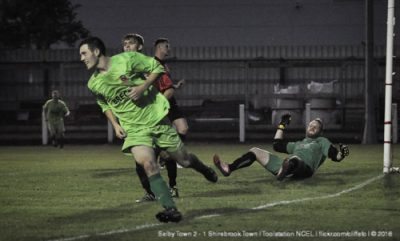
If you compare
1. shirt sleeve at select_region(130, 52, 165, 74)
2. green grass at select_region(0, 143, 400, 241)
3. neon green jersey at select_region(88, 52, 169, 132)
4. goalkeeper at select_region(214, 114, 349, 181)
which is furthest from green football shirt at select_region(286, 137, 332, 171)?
shirt sleeve at select_region(130, 52, 165, 74)

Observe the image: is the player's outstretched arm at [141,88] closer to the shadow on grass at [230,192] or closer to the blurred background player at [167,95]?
the blurred background player at [167,95]

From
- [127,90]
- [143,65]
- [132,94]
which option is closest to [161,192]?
[132,94]

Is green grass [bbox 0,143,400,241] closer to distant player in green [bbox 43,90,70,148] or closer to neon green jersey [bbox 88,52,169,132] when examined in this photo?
neon green jersey [bbox 88,52,169,132]

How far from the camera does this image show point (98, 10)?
4534 centimetres

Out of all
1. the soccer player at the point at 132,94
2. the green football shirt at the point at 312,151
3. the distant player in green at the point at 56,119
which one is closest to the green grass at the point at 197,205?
the green football shirt at the point at 312,151

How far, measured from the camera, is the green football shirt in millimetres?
13742

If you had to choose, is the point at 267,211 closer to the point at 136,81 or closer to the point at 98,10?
the point at 136,81

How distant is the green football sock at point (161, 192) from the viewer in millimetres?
9406

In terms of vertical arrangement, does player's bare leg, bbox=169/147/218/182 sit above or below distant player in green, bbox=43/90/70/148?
above

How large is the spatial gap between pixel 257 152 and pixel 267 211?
11.6 ft

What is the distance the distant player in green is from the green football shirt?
15906mm

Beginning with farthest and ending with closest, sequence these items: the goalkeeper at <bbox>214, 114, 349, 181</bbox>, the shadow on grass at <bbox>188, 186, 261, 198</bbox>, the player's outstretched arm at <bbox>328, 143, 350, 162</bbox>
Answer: the player's outstretched arm at <bbox>328, 143, 350, 162</bbox>, the goalkeeper at <bbox>214, 114, 349, 181</bbox>, the shadow on grass at <bbox>188, 186, 261, 198</bbox>

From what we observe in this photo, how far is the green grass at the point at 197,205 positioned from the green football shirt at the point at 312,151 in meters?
0.36

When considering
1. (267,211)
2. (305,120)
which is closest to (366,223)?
(267,211)
